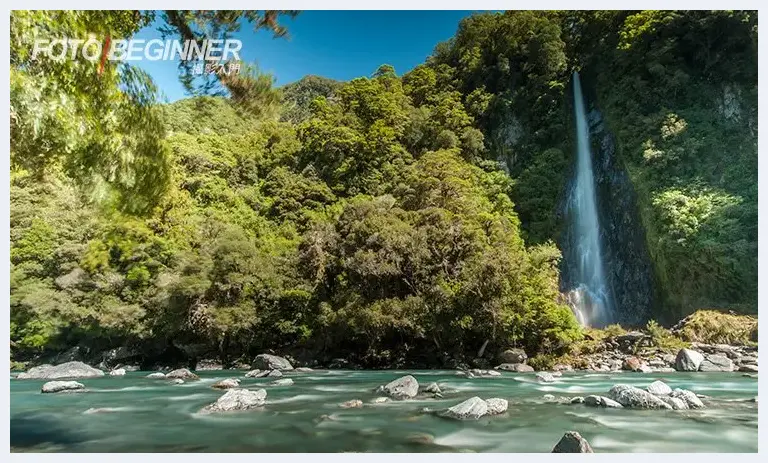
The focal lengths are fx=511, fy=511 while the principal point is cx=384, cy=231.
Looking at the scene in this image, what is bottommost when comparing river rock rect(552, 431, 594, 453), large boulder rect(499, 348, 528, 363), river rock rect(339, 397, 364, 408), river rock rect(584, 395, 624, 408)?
large boulder rect(499, 348, 528, 363)

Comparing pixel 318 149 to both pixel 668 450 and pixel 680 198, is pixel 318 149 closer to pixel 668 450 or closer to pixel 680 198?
pixel 680 198

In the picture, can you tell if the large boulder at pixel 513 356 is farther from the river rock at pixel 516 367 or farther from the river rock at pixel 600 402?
the river rock at pixel 600 402

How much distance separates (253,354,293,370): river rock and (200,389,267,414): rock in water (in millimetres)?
5846

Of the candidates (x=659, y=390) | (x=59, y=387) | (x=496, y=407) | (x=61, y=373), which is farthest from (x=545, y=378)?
(x=61, y=373)

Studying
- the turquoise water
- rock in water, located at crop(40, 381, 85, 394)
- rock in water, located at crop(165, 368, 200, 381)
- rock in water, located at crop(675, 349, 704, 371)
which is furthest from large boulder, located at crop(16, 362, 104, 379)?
rock in water, located at crop(675, 349, 704, 371)

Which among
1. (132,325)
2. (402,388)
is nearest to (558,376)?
(402,388)

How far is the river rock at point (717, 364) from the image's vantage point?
976cm

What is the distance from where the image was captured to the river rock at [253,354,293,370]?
37.7 feet

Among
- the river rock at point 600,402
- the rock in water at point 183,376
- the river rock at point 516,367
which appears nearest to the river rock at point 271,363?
the rock in water at point 183,376

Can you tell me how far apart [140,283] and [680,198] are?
1448 centimetres

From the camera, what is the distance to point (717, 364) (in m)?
9.91

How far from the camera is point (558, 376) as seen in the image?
9.36 m

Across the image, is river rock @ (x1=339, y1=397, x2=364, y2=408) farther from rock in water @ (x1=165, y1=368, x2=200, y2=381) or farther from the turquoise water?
rock in water @ (x1=165, y1=368, x2=200, y2=381)

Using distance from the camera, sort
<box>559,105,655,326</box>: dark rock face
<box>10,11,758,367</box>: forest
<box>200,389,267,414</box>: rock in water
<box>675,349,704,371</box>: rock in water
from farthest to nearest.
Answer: <box>559,105,655,326</box>: dark rock face, <box>10,11,758,367</box>: forest, <box>675,349,704,371</box>: rock in water, <box>200,389,267,414</box>: rock in water
